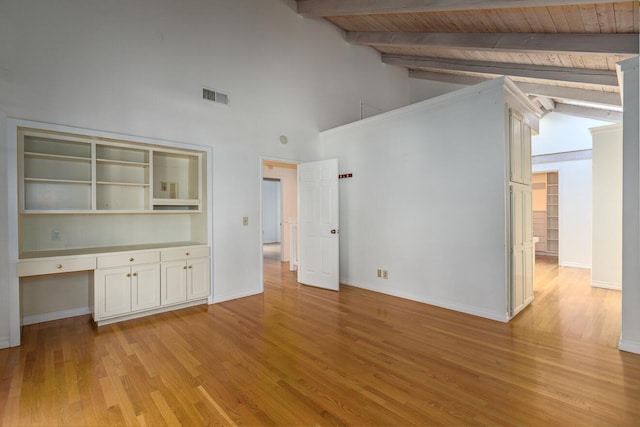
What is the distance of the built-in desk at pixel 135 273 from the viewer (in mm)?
3234

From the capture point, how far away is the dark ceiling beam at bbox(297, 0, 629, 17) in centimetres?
309

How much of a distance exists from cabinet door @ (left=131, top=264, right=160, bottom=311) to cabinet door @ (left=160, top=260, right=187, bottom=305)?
69 millimetres

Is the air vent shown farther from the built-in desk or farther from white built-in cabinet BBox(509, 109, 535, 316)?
white built-in cabinet BBox(509, 109, 535, 316)

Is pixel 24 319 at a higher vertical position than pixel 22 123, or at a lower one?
lower

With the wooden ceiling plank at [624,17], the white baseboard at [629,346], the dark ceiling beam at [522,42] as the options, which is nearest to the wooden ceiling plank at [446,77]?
the dark ceiling beam at [522,42]

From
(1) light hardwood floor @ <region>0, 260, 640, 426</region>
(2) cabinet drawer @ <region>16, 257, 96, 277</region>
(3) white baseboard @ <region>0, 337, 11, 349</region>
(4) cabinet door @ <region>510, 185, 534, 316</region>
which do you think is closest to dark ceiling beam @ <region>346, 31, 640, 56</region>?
(4) cabinet door @ <region>510, 185, 534, 316</region>

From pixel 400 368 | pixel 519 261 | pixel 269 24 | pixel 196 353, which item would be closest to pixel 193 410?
pixel 196 353

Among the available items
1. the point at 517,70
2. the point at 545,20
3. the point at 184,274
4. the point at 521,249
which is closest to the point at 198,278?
the point at 184,274

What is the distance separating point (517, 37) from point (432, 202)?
8.49 feet

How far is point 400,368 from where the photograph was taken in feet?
8.18

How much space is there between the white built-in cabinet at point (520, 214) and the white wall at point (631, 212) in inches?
37.8

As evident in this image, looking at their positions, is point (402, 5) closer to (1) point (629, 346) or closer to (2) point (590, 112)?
(1) point (629, 346)

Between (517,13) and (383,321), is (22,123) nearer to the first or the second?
(383,321)

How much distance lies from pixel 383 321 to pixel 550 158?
684 cm
